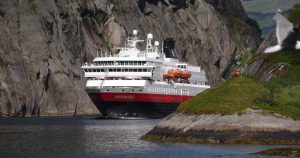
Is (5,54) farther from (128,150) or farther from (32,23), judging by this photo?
(128,150)

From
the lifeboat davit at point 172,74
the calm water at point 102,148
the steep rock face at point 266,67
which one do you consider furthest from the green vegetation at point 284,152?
the lifeboat davit at point 172,74

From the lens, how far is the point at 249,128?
60188 millimetres

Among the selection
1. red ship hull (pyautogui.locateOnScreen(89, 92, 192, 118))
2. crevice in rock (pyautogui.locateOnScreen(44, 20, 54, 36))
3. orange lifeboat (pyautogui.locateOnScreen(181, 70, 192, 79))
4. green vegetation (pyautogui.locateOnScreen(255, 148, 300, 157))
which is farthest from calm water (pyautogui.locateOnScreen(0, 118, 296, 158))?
crevice in rock (pyautogui.locateOnScreen(44, 20, 54, 36))

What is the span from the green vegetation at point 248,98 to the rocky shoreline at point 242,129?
107 cm

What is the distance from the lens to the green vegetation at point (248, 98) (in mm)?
63188

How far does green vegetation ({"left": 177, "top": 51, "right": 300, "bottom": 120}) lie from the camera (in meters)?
63.2

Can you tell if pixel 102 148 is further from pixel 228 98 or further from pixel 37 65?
pixel 37 65

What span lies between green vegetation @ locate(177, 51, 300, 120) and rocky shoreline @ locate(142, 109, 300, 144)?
42.3 inches

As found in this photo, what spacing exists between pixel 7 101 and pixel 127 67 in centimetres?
2215

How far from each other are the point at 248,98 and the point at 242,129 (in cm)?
488

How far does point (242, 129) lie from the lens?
60.7 metres

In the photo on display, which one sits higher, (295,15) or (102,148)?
(295,15)

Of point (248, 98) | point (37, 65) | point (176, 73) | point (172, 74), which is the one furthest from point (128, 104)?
point (248, 98)

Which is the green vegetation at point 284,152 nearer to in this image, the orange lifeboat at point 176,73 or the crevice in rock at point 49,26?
the orange lifeboat at point 176,73
